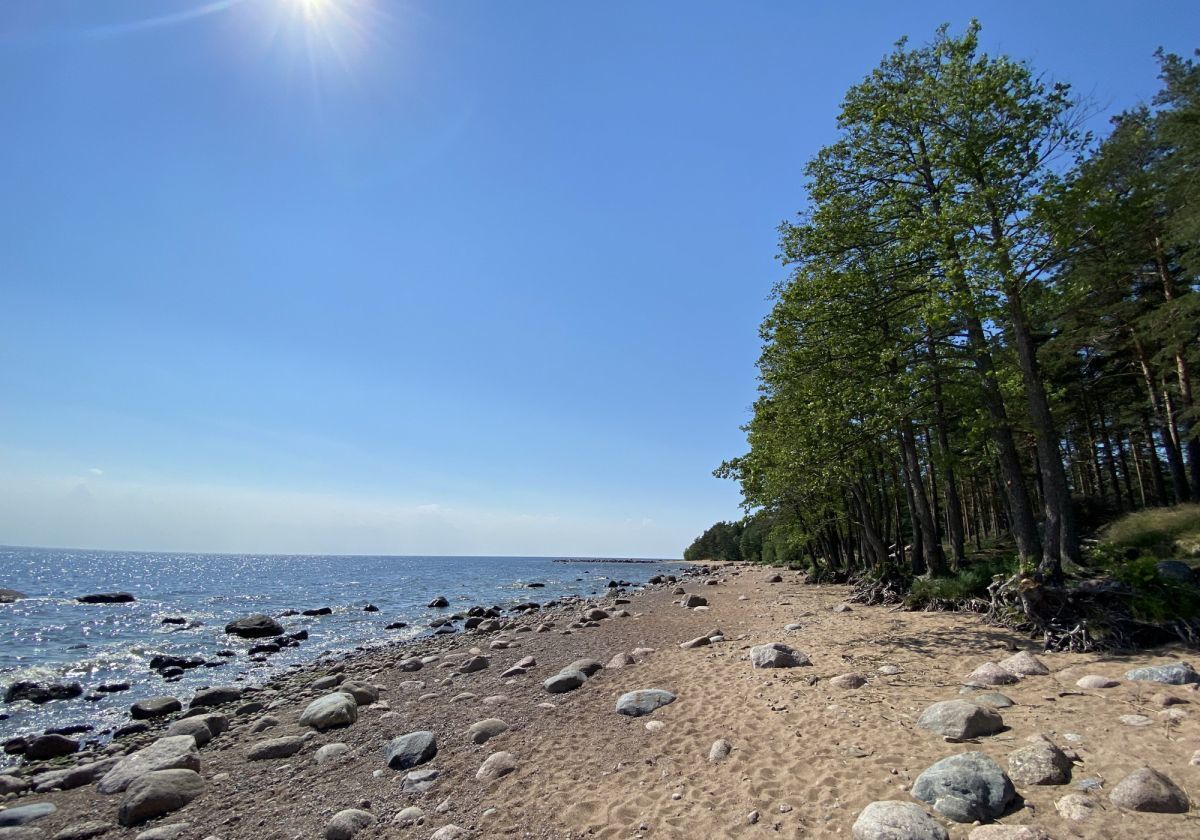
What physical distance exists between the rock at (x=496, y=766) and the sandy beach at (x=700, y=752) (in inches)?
1.1

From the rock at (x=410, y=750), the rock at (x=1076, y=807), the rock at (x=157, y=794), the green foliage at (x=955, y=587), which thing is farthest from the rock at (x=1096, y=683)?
the rock at (x=157, y=794)

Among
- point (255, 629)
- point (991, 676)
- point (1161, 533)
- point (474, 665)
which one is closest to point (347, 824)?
point (991, 676)

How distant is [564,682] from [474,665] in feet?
16.5

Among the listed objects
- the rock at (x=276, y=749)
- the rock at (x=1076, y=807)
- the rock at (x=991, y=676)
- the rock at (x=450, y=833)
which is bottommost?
the rock at (x=276, y=749)

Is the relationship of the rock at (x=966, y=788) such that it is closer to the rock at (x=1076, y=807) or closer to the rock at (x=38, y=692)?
the rock at (x=1076, y=807)

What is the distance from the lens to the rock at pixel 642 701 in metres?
9.03

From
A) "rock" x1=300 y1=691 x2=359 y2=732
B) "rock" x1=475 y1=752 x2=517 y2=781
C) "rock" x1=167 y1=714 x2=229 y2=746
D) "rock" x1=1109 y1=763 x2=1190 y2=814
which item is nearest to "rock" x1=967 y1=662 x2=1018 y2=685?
"rock" x1=1109 y1=763 x2=1190 y2=814

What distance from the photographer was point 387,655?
65.6 feet

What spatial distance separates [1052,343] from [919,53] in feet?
45.9

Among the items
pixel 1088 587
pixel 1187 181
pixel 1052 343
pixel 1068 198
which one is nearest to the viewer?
pixel 1088 587

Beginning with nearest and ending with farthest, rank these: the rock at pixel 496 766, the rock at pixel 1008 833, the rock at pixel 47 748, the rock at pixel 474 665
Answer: the rock at pixel 1008 833 → the rock at pixel 496 766 → the rock at pixel 47 748 → the rock at pixel 474 665

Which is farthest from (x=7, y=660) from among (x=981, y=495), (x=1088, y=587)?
(x=981, y=495)

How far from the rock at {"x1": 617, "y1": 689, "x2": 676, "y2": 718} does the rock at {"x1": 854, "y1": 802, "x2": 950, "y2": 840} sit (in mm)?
4359

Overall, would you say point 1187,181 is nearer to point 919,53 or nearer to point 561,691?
point 919,53
